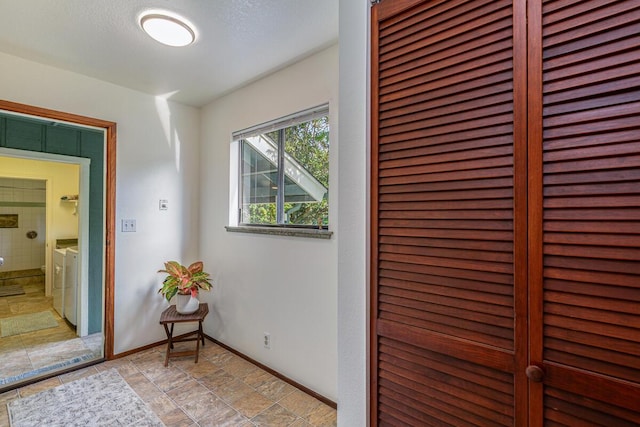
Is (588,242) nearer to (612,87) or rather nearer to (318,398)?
(612,87)

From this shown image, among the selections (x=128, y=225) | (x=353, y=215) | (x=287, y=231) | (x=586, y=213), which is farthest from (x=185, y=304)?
(x=586, y=213)

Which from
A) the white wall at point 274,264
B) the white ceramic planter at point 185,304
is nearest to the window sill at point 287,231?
the white wall at point 274,264

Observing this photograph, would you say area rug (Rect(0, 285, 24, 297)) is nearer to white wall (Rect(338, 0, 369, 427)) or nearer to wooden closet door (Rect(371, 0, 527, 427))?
white wall (Rect(338, 0, 369, 427))

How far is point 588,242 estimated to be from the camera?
0.70 metres

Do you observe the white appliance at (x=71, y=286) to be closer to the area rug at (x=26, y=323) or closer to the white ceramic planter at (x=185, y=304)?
the area rug at (x=26, y=323)

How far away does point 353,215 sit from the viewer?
3.60ft

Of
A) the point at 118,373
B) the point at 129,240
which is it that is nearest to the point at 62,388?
the point at 118,373

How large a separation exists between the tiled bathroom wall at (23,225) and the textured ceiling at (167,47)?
4.24 meters

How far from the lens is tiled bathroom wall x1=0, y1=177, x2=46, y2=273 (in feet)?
16.4

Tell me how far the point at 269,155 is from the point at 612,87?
219 cm

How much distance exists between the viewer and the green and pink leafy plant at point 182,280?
2.61 m

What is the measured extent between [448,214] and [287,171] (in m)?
1.68

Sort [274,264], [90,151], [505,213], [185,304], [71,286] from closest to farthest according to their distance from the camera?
[505,213] → [274,264] → [185,304] → [90,151] → [71,286]

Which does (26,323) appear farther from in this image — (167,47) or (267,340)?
(167,47)
